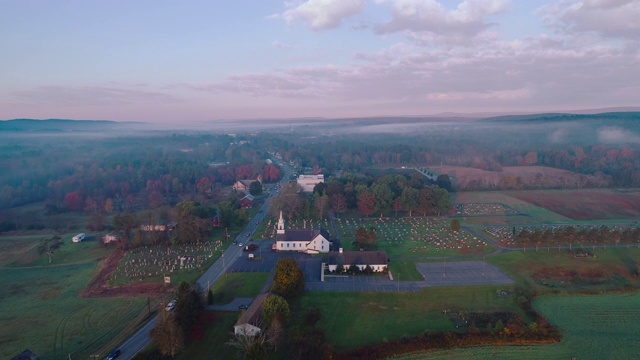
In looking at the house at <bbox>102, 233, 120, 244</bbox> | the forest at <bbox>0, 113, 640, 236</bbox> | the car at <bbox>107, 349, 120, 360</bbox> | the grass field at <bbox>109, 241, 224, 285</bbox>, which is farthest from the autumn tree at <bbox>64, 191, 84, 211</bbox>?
the car at <bbox>107, 349, 120, 360</bbox>

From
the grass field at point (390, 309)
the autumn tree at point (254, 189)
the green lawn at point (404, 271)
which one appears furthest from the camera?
the autumn tree at point (254, 189)

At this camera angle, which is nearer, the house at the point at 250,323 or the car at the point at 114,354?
the car at the point at 114,354

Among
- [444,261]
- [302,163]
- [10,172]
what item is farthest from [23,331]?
[302,163]

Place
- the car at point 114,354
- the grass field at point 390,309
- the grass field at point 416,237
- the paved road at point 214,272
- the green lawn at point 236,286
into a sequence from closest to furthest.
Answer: the car at point 114,354, the paved road at point 214,272, the grass field at point 390,309, the green lawn at point 236,286, the grass field at point 416,237

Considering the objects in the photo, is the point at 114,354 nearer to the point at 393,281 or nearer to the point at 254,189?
the point at 393,281

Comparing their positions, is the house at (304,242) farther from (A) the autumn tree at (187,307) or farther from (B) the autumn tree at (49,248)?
(B) the autumn tree at (49,248)

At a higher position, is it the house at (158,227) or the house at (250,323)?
the house at (158,227)

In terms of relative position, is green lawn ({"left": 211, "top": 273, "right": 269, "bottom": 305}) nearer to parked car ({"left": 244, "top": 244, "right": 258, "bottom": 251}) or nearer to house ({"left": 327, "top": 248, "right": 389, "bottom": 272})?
house ({"left": 327, "top": 248, "right": 389, "bottom": 272})

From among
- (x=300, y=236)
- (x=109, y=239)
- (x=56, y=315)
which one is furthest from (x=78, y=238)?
(x=300, y=236)

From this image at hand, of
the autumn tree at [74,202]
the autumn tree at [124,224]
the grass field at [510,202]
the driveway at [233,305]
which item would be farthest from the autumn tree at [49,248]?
the grass field at [510,202]
